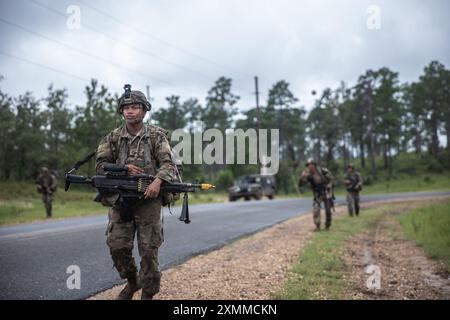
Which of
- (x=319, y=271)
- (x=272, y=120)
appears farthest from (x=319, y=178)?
(x=272, y=120)

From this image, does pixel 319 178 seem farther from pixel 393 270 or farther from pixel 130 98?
pixel 130 98

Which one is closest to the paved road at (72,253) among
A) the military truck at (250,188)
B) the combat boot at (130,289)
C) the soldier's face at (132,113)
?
the combat boot at (130,289)

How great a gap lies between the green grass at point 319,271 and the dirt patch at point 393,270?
19cm

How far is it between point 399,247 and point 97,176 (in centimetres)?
783

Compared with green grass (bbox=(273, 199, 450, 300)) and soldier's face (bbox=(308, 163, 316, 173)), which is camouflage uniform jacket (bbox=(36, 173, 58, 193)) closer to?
soldier's face (bbox=(308, 163, 316, 173))

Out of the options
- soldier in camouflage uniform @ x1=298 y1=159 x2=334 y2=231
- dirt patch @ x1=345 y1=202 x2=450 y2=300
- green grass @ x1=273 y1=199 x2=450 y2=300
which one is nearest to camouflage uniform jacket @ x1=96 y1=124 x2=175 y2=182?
green grass @ x1=273 y1=199 x2=450 y2=300

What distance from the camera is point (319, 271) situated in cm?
686

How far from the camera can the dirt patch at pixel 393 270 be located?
5.81m

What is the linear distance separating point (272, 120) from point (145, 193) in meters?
53.2

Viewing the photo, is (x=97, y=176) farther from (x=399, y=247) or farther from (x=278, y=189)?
(x=278, y=189)

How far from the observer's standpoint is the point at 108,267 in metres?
6.76

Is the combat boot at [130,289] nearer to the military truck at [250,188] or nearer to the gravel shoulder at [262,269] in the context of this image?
the gravel shoulder at [262,269]
